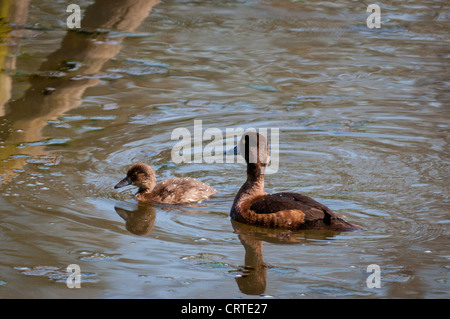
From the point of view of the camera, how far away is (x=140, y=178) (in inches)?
280

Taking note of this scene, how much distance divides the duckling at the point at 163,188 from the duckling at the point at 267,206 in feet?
1.48

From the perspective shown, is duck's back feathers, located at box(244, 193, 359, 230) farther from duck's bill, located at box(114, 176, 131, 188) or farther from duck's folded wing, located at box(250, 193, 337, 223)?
duck's bill, located at box(114, 176, 131, 188)

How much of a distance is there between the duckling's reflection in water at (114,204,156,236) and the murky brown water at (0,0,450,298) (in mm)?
20

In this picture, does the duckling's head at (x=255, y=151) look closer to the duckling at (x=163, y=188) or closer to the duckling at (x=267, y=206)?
the duckling at (x=267, y=206)

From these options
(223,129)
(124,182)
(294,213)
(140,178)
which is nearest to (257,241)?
(294,213)

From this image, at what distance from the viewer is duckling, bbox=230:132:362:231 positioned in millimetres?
6164

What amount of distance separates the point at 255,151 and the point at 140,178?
1.14 metres

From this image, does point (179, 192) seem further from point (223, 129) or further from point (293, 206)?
point (223, 129)

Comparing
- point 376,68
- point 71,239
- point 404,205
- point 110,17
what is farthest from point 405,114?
point 110,17

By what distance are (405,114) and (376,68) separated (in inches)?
75.6

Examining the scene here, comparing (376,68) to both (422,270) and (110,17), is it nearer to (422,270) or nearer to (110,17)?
(110,17)

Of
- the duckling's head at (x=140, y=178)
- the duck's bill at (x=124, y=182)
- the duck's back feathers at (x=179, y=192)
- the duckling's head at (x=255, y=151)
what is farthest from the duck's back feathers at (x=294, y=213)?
the duck's bill at (x=124, y=182)

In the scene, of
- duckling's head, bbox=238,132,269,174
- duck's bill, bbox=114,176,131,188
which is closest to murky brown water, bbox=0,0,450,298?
duck's bill, bbox=114,176,131,188

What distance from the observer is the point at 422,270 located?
532cm
